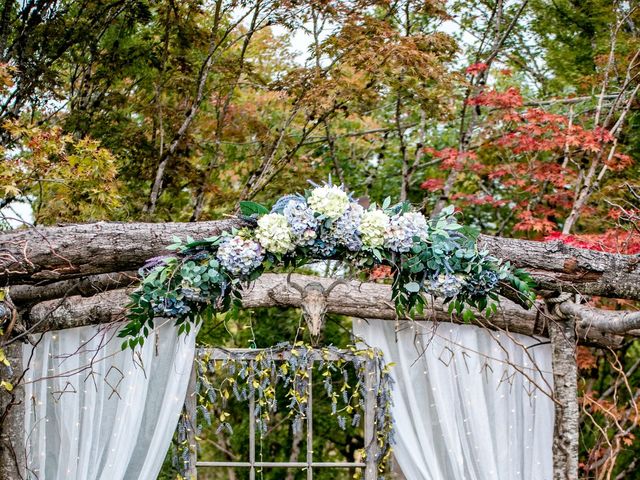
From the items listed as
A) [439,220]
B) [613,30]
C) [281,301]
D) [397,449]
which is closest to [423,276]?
[439,220]

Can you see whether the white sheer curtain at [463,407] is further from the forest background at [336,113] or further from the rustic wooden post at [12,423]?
the rustic wooden post at [12,423]

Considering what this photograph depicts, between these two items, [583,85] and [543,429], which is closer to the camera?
[543,429]

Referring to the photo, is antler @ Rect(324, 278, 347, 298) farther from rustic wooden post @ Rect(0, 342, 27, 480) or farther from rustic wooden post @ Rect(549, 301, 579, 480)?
rustic wooden post @ Rect(0, 342, 27, 480)

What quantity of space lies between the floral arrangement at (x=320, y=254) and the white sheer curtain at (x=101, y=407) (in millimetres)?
1164

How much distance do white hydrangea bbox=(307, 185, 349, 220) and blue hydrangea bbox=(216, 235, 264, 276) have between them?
0.26m

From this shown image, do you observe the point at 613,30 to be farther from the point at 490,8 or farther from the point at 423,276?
the point at 423,276

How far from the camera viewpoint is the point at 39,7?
5.71m

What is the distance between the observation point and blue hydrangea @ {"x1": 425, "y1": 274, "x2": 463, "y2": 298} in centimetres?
321

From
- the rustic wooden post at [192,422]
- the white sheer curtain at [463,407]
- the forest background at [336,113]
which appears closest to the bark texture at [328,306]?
the white sheer curtain at [463,407]

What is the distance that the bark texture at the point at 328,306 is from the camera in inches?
168

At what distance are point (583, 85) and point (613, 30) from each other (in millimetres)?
430

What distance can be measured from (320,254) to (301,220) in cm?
19

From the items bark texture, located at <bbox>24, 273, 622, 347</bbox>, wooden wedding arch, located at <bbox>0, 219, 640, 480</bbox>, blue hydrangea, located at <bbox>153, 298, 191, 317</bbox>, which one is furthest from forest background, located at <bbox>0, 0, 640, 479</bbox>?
blue hydrangea, located at <bbox>153, 298, 191, 317</bbox>

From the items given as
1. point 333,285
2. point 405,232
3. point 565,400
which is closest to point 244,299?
point 333,285
